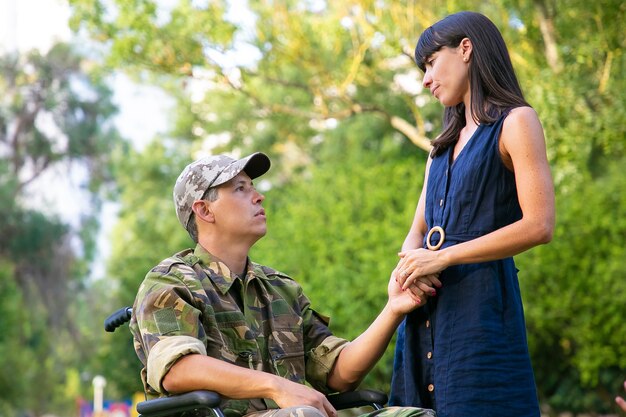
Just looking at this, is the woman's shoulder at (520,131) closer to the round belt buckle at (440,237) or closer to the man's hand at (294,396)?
the round belt buckle at (440,237)

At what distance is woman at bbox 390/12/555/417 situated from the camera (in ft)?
9.45

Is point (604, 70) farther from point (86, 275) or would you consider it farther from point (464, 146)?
point (86, 275)

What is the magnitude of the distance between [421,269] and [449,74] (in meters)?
0.59

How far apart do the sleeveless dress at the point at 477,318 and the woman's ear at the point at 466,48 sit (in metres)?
0.21

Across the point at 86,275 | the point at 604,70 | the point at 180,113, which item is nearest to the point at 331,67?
the point at 604,70

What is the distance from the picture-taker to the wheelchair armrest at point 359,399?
3260 millimetres

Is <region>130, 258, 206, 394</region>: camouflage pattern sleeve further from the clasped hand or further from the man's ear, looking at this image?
the clasped hand

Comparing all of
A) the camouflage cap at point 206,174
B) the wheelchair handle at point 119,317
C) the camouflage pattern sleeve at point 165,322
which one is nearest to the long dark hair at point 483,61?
the camouflage cap at point 206,174

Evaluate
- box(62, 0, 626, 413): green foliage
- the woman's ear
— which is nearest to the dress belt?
the woman's ear

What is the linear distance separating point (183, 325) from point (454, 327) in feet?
2.56

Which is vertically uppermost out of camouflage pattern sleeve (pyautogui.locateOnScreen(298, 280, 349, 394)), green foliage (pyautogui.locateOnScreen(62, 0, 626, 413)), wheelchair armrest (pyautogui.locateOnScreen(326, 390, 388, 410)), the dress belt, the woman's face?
green foliage (pyautogui.locateOnScreen(62, 0, 626, 413))

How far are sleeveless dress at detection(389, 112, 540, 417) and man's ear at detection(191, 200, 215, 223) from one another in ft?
2.44

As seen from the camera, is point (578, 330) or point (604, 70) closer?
point (604, 70)

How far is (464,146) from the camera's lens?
309 centimetres
